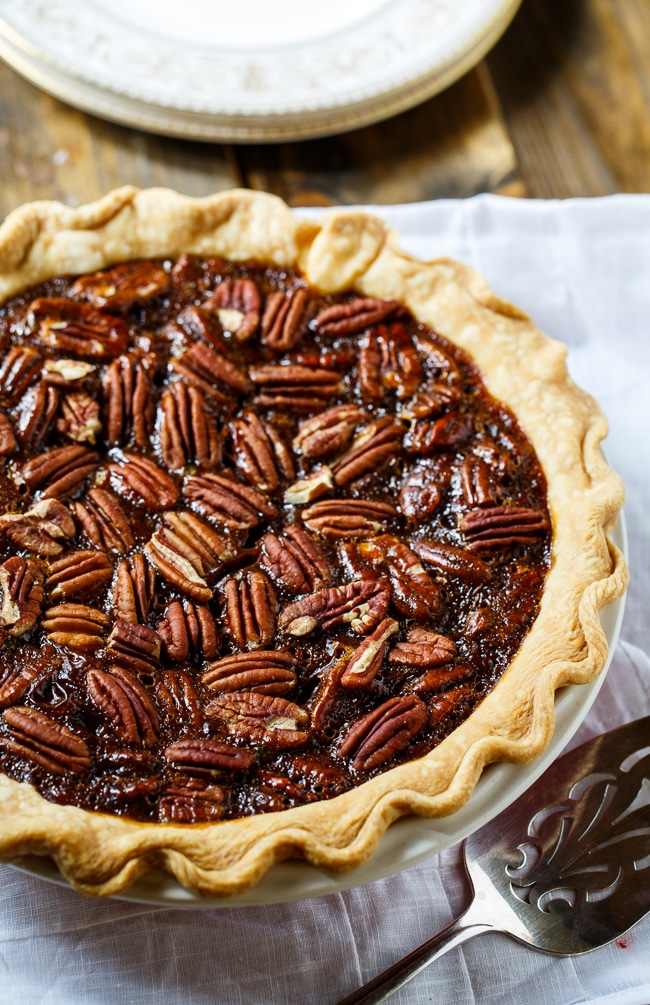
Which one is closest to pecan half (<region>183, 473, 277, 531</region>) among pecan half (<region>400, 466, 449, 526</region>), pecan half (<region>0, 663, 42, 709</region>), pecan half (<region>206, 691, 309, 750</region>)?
pecan half (<region>400, 466, 449, 526</region>)

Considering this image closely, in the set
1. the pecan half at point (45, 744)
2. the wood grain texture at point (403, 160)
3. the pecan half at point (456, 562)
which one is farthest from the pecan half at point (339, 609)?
the wood grain texture at point (403, 160)

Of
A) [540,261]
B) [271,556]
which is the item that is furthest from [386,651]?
[540,261]

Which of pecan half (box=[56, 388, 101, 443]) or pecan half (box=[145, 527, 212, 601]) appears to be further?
pecan half (box=[56, 388, 101, 443])

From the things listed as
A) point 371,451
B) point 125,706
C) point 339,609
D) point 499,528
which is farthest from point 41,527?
point 499,528

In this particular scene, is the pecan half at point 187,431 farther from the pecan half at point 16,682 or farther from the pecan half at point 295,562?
the pecan half at point 16,682

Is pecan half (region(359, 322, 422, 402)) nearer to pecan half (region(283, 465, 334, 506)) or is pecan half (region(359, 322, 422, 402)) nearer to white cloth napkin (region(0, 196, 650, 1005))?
pecan half (region(283, 465, 334, 506))

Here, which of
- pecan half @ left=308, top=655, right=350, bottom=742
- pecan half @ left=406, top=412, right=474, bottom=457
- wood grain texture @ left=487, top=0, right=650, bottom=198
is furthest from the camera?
wood grain texture @ left=487, top=0, right=650, bottom=198

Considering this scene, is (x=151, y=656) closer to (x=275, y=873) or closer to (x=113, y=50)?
(x=275, y=873)
